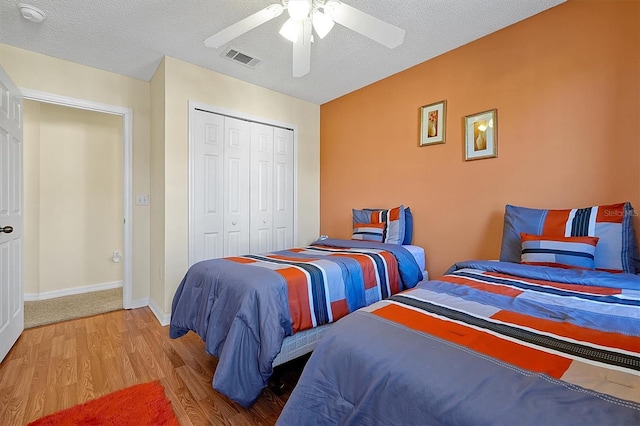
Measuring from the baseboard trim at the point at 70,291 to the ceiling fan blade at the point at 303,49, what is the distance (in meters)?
3.65

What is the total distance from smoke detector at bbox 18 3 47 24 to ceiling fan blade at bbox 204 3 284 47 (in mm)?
1350

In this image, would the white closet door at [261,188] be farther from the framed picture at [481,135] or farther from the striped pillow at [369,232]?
the framed picture at [481,135]

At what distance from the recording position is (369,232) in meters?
2.95

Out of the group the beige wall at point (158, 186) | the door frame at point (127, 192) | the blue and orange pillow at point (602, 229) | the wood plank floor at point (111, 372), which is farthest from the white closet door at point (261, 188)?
the blue and orange pillow at point (602, 229)

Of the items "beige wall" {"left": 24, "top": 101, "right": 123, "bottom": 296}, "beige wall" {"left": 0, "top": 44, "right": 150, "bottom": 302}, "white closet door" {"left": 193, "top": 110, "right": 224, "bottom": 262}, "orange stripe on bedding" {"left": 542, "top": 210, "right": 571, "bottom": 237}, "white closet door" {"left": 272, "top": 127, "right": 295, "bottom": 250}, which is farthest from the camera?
"white closet door" {"left": 272, "top": 127, "right": 295, "bottom": 250}

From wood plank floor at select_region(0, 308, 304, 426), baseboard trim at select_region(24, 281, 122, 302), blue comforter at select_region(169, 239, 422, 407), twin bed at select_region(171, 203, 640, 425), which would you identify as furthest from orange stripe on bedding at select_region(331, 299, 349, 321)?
baseboard trim at select_region(24, 281, 122, 302)

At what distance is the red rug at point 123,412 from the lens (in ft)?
4.76

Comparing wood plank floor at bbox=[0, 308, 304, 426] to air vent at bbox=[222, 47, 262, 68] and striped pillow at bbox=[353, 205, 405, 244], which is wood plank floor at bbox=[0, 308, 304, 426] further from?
air vent at bbox=[222, 47, 262, 68]

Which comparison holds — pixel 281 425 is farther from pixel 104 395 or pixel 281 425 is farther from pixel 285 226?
pixel 285 226

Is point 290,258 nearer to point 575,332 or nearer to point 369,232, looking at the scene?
point 369,232

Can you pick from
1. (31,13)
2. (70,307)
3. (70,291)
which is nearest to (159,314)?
(70,307)

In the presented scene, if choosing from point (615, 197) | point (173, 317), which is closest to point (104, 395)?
point (173, 317)

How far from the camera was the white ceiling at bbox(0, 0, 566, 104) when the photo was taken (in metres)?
2.06

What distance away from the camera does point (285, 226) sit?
12.3 feet
